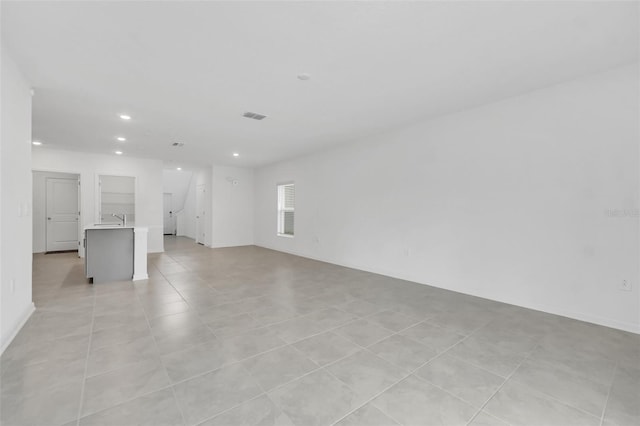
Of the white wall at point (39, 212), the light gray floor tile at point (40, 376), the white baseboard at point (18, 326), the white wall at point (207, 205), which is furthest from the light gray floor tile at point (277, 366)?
the white wall at point (39, 212)

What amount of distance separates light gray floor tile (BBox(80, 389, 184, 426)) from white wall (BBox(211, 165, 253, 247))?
714 cm

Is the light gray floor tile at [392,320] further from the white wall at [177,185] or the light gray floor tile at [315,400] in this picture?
the white wall at [177,185]

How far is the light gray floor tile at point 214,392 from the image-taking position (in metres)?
1.62

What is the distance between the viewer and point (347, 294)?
395cm

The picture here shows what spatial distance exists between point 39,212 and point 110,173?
2.31 m

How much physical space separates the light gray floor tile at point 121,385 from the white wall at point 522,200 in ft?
12.4

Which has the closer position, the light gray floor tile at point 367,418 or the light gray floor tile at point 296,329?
the light gray floor tile at point 367,418

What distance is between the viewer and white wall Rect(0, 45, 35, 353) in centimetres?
239

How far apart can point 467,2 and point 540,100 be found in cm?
209

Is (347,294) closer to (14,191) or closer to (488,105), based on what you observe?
(488,105)

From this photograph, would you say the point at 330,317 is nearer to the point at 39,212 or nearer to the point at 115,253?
the point at 115,253

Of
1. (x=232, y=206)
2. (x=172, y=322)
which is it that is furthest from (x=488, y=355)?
(x=232, y=206)

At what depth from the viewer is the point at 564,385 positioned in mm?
1912

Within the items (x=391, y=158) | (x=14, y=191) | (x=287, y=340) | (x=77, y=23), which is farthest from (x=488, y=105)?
(x=14, y=191)
